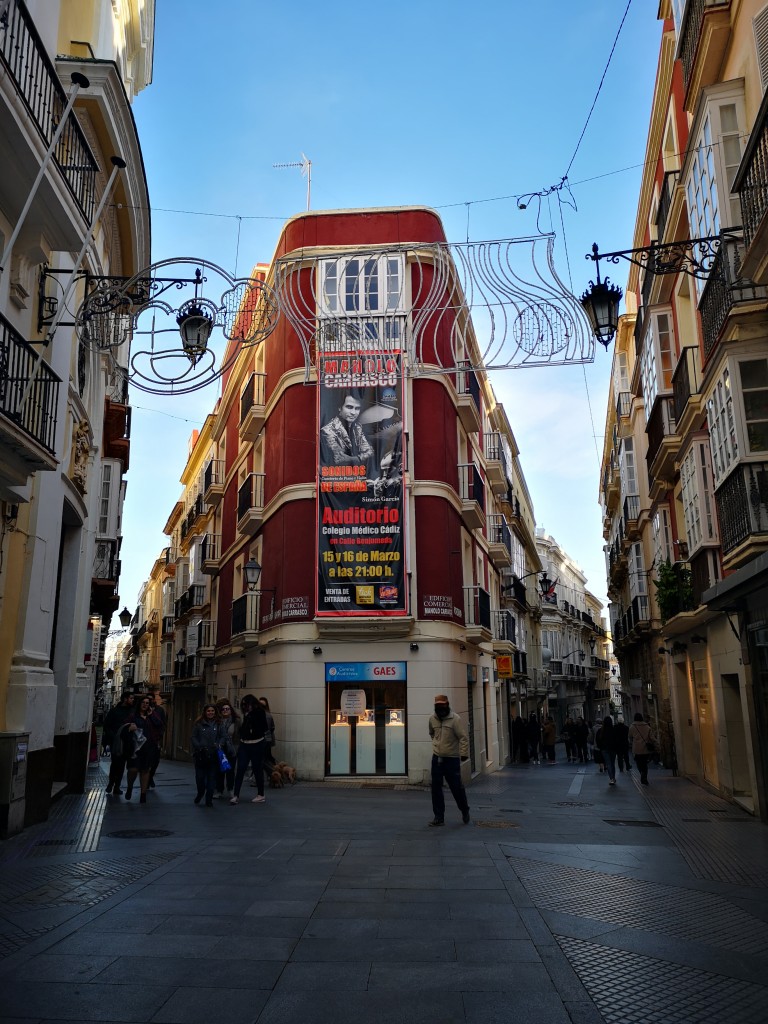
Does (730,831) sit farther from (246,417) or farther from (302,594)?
(246,417)

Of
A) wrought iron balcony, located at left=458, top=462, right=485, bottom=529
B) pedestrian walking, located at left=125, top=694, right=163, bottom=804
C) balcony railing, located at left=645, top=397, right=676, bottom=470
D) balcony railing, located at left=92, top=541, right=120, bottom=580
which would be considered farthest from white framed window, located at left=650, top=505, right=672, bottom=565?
balcony railing, located at left=92, top=541, right=120, bottom=580

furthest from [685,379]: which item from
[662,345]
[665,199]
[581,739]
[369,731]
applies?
[581,739]

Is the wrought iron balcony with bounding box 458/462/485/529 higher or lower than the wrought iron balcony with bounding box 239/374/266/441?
lower

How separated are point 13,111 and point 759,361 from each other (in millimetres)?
10173

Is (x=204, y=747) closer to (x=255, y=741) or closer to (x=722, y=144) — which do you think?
(x=255, y=741)

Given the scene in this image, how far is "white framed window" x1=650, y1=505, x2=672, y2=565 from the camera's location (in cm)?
2188

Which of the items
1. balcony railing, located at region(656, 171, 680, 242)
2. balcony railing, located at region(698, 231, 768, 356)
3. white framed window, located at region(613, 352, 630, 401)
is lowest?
balcony railing, located at region(698, 231, 768, 356)

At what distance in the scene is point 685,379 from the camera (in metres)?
16.9

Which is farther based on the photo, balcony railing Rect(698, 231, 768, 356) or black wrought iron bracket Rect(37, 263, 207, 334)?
balcony railing Rect(698, 231, 768, 356)

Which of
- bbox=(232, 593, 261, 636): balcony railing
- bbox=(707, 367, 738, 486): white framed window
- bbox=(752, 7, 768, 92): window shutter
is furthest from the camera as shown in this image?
bbox=(232, 593, 261, 636): balcony railing

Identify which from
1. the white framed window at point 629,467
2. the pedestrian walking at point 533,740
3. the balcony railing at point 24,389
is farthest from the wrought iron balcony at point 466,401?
the balcony railing at point 24,389

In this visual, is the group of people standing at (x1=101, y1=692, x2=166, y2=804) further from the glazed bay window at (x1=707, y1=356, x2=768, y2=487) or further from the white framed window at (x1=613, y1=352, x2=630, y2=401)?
the white framed window at (x1=613, y1=352, x2=630, y2=401)

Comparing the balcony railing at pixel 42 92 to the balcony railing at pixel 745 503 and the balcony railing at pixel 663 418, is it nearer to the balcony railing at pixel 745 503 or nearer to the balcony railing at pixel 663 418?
the balcony railing at pixel 745 503

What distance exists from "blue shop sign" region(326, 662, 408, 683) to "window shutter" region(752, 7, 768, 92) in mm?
13194
